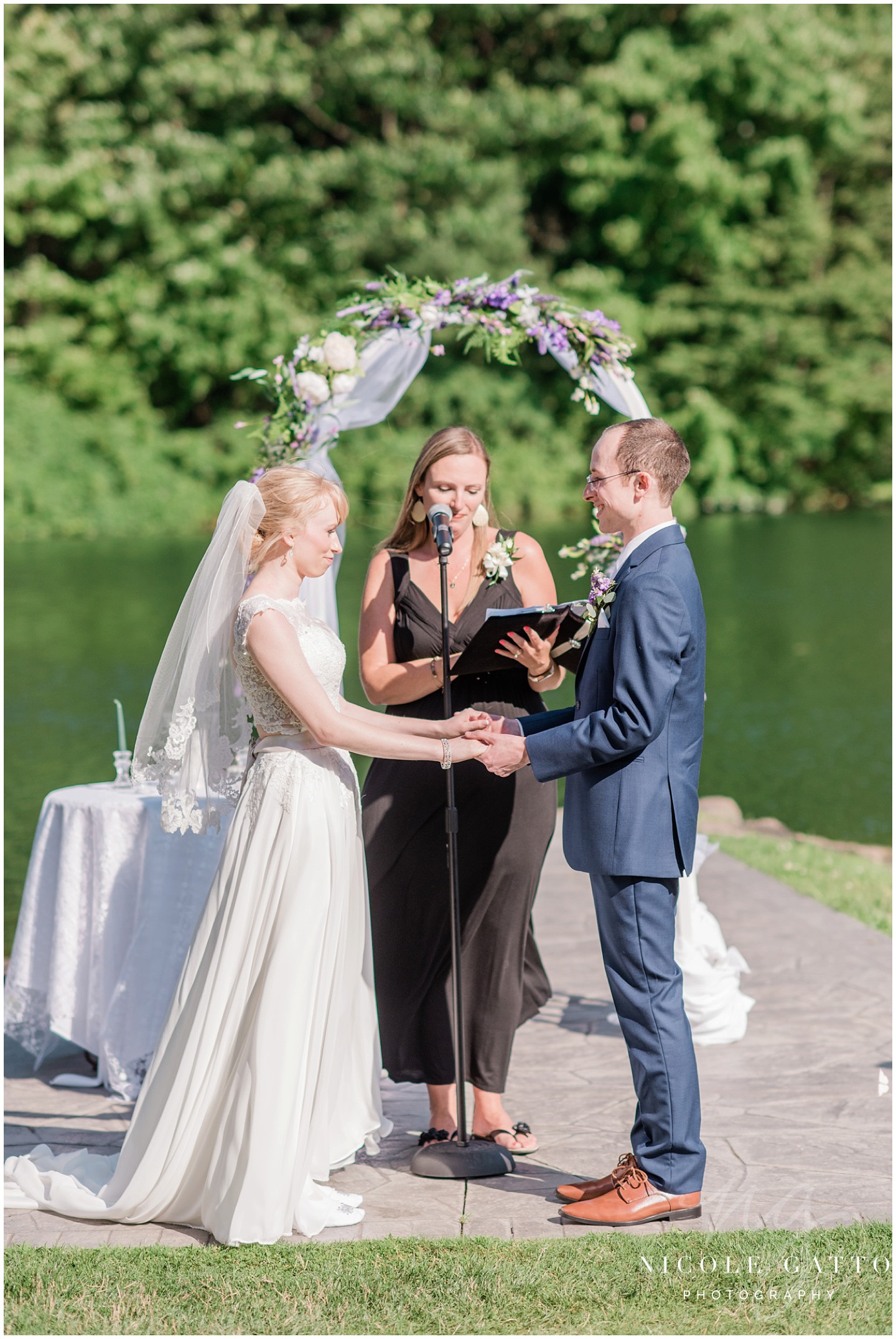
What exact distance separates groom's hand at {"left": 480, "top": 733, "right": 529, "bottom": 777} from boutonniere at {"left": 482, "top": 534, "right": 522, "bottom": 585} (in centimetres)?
68

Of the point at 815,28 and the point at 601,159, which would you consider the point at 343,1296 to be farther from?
the point at 815,28

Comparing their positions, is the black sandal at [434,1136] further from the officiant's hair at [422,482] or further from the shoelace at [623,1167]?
the officiant's hair at [422,482]

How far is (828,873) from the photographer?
815 cm

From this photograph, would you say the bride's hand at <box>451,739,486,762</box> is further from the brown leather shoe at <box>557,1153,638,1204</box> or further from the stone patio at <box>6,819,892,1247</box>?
the stone patio at <box>6,819,892,1247</box>

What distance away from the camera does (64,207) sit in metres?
28.4

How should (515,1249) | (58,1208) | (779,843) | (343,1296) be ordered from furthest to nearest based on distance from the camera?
(779,843) → (58,1208) → (515,1249) → (343,1296)

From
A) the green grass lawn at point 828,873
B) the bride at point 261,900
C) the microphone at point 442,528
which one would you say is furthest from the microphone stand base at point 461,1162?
the green grass lawn at point 828,873

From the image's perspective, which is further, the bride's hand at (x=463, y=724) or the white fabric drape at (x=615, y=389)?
the white fabric drape at (x=615, y=389)

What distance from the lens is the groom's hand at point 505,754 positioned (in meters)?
3.83

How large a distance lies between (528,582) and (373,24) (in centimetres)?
2576

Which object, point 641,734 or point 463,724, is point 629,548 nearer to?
point 641,734

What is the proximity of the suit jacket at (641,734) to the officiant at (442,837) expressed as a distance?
Result: 612mm

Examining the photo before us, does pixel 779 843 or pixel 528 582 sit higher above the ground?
pixel 528 582

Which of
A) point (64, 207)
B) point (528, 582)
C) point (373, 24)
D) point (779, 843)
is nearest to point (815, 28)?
point (373, 24)
